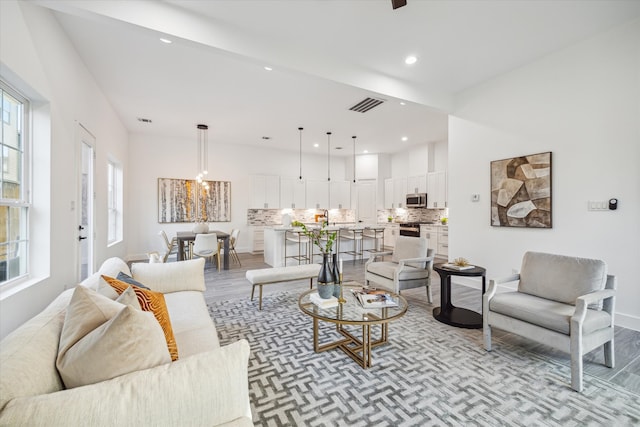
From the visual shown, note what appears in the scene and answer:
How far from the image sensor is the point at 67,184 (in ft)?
9.50

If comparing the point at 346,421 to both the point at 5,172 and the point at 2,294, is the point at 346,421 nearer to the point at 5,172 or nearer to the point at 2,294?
the point at 2,294

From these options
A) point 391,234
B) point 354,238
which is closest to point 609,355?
point 354,238

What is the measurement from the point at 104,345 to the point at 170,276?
190cm

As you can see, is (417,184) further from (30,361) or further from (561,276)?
(30,361)

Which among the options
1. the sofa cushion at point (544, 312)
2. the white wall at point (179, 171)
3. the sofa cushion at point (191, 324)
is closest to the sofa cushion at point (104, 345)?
the sofa cushion at point (191, 324)

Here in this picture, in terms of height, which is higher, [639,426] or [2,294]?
[2,294]

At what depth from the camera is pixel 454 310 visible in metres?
3.36

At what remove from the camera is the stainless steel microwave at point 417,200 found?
7.88m

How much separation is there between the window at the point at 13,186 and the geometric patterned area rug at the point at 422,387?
177cm

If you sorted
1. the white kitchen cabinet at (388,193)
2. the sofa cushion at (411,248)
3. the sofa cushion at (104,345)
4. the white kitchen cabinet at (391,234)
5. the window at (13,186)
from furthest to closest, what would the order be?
the white kitchen cabinet at (388,193)
the white kitchen cabinet at (391,234)
the sofa cushion at (411,248)
the window at (13,186)
the sofa cushion at (104,345)

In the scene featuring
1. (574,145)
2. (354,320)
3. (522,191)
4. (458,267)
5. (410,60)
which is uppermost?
(410,60)

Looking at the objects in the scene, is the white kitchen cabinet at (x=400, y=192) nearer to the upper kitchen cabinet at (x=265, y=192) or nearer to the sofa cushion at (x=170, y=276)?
the upper kitchen cabinet at (x=265, y=192)

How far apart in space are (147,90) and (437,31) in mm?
4192

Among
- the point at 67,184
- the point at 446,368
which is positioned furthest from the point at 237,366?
the point at 67,184
